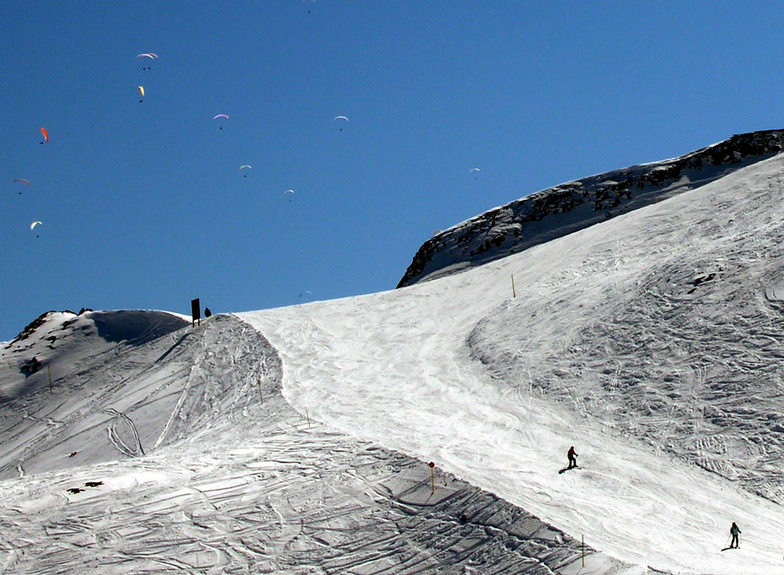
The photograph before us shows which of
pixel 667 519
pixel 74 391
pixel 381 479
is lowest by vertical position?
pixel 667 519

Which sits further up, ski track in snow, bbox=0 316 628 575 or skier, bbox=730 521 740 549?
ski track in snow, bbox=0 316 628 575

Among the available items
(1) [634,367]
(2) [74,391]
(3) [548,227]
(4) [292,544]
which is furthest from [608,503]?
(3) [548,227]

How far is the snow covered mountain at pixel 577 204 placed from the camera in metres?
68.8

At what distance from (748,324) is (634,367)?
401cm

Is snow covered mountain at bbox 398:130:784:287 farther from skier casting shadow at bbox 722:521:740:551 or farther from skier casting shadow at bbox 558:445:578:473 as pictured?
skier casting shadow at bbox 722:521:740:551

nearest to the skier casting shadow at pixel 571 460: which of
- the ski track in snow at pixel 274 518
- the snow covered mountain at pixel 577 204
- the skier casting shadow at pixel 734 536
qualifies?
the ski track in snow at pixel 274 518

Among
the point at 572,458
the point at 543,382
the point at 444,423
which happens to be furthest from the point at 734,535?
the point at 543,382

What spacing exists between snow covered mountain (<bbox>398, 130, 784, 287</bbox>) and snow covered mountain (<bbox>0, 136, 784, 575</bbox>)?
1572 centimetres

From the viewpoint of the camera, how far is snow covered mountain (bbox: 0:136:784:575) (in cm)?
2312

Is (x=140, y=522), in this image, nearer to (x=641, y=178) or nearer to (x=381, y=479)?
(x=381, y=479)

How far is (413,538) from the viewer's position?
75.3ft

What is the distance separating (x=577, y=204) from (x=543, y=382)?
39.6 m

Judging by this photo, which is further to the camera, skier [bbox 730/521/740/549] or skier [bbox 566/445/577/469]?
skier [bbox 566/445/577/469]

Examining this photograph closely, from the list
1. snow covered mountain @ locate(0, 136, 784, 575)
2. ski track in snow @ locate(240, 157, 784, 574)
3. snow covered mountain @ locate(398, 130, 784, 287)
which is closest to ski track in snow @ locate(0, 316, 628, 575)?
snow covered mountain @ locate(0, 136, 784, 575)
